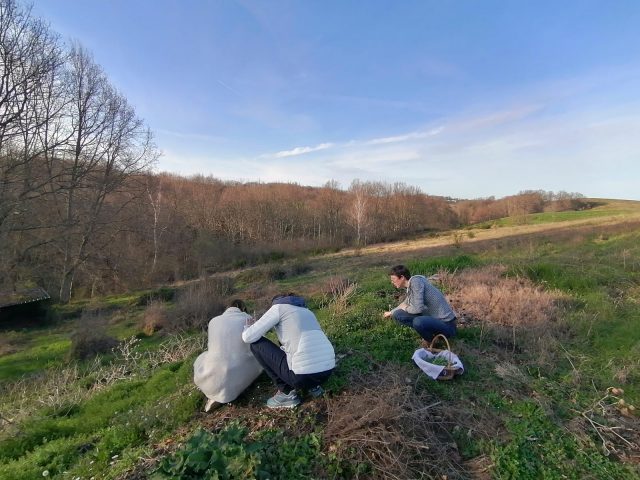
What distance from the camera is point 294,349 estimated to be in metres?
3.78

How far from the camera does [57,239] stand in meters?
22.9

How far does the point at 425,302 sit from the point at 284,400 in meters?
2.54

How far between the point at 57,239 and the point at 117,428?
22.2 m

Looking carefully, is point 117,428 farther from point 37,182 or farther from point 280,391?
point 37,182

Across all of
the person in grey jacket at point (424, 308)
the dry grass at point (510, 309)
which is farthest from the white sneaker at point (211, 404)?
the dry grass at point (510, 309)

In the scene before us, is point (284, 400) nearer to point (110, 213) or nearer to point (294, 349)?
point (294, 349)

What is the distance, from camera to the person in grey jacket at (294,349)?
12.3 feet

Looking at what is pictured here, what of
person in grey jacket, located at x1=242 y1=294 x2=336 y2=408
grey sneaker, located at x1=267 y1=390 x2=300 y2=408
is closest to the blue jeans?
person in grey jacket, located at x1=242 y1=294 x2=336 y2=408

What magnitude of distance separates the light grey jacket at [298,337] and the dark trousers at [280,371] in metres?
0.08

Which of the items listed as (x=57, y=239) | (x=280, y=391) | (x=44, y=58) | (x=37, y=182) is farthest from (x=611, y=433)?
(x=57, y=239)

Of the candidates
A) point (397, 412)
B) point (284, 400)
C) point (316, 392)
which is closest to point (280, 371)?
point (284, 400)

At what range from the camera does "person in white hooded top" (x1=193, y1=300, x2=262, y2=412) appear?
4.19 metres

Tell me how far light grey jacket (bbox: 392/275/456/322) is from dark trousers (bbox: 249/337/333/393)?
201 cm

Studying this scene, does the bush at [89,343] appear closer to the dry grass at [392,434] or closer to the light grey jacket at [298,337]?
the light grey jacket at [298,337]
